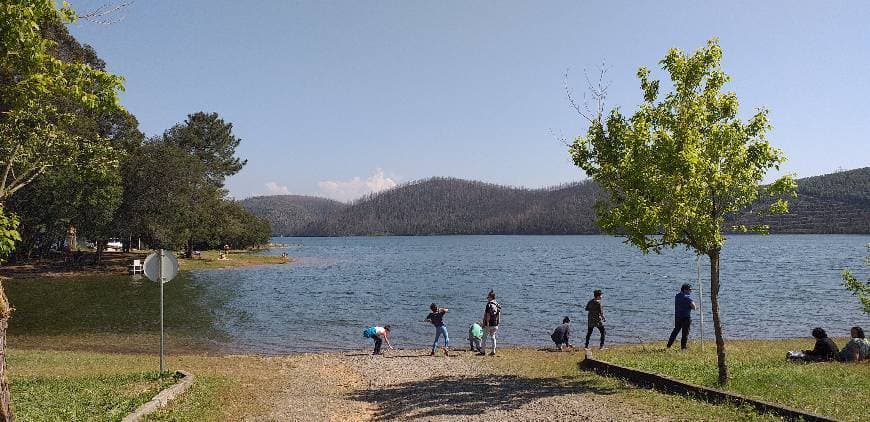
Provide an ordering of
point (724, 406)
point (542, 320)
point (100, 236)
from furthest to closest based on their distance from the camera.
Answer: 1. point (100, 236)
2. point (542, 320)
3. point (724, 406)

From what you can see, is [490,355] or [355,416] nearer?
[355,416]

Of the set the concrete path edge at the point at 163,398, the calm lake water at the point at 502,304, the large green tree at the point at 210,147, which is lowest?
the calm lake water at the point at 502,304

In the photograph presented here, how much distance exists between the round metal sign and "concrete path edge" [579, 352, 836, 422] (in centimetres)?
1085

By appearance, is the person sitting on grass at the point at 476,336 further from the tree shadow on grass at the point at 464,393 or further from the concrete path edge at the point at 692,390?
the concrete path edge at the point at 692,390

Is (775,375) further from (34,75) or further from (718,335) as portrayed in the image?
(34,75)

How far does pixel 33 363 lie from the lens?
57.1ft

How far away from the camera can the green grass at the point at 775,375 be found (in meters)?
10.5

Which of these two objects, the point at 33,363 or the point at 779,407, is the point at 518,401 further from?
the point at 33,363

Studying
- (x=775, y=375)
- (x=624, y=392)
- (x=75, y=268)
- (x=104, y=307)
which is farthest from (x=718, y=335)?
(x=75, y=268)

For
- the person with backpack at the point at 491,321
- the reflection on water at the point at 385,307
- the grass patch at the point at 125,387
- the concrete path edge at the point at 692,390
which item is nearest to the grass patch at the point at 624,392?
the concrete path edge at the point at 692,390

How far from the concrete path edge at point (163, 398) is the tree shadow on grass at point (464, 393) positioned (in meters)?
3.73

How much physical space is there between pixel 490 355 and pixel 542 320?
13.8 meters

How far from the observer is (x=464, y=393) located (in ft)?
43.4

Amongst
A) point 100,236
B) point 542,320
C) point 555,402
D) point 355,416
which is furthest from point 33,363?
point 100,236
